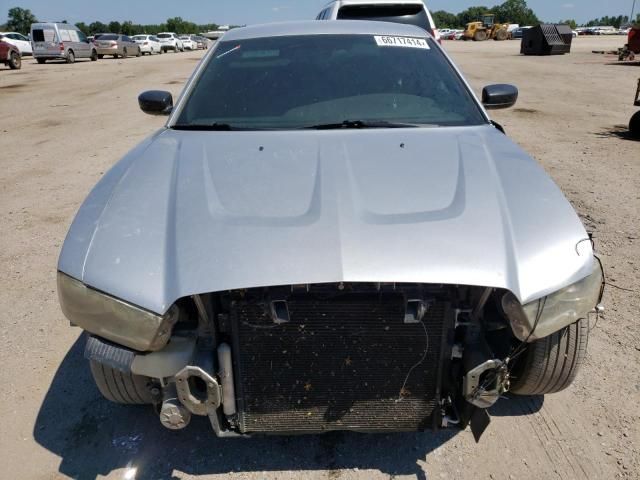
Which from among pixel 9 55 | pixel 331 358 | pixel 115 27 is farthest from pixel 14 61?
pixel 115 27

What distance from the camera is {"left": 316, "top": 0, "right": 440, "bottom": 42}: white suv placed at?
820 cm

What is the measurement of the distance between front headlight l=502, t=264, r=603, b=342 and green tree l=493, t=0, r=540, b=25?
10776 cm

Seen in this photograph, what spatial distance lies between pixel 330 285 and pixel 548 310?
2.41ft

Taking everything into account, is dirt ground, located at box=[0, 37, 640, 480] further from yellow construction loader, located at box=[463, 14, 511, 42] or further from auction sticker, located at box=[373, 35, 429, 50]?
yellow construction loader, located at box=[463, 14, 511, 42]

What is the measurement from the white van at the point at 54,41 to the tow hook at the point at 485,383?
28509mm

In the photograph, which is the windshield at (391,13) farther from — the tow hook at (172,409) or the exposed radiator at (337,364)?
the tow hook at (172,409)

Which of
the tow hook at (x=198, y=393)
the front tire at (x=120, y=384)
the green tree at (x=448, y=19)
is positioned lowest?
the green tree at (x=448, y=19)

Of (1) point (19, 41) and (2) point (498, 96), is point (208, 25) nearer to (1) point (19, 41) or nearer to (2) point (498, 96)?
(1) point (19, 41)

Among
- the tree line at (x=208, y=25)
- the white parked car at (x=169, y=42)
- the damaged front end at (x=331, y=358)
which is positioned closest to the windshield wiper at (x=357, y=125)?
the damaged front end at (x=331, y=358)

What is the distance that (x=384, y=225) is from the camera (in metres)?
1.75

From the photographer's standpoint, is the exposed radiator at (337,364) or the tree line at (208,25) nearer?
the exposed radiator at (337,364)

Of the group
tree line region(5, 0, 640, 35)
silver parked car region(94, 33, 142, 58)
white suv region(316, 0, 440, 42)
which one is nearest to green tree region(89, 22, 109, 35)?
tree line region(5, 0, 640, 35)

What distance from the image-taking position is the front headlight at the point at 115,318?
1640 millimetres

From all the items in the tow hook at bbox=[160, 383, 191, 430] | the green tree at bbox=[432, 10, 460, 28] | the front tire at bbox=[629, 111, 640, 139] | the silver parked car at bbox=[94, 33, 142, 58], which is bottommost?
the green tree at bbox=[432, 10, 460, 28]
